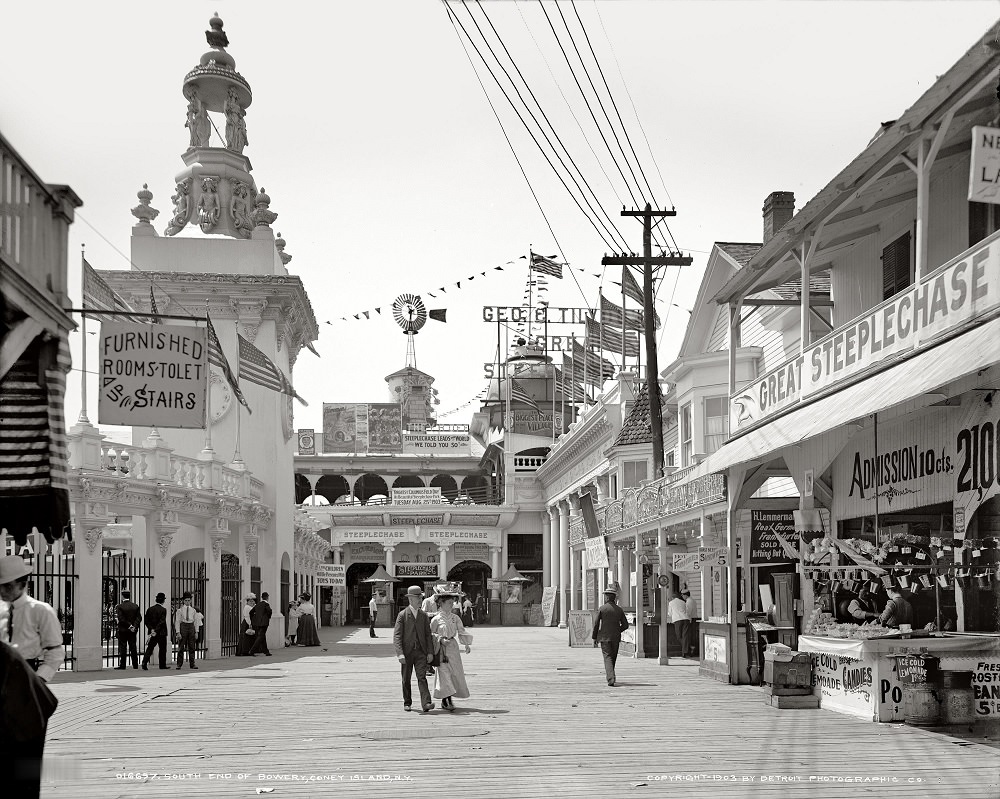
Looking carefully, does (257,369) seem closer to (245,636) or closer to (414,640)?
(245,636)

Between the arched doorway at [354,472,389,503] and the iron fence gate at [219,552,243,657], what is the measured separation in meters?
48.3

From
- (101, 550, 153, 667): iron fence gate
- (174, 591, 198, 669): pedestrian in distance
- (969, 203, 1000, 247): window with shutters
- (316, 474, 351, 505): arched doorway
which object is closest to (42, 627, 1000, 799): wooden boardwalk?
(174, 591, 198, 669): pedestrian in distance

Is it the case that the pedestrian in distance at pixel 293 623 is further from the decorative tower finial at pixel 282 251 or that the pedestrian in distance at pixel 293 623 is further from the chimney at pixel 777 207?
the chimney at pixel 777 207

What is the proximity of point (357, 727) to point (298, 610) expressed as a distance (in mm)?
21908

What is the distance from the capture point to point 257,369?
1131 inches

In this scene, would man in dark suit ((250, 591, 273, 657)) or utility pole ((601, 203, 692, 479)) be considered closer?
utility pole ((601, 203, 692, 479))

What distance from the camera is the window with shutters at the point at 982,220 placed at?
1575 centimetres

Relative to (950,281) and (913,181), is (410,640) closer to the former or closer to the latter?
(950,281)

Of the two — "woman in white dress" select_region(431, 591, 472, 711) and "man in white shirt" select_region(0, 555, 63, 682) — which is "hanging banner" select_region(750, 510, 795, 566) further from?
"man in white shirt" select_region(0, 555, 63, 682)

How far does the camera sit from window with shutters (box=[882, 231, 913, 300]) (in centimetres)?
1895

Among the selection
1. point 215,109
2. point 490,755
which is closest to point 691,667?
point 490,755

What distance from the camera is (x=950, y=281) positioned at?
1309cm

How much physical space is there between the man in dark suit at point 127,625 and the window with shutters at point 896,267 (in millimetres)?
15083

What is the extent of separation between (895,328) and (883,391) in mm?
1290
